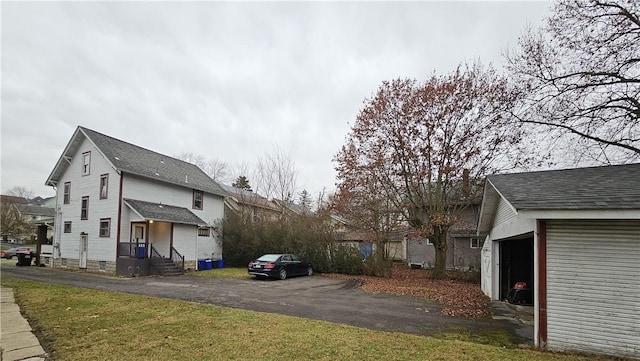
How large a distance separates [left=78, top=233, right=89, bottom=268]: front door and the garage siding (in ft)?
79.8

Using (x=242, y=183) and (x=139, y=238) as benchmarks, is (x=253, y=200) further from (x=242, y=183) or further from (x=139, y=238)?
(x=242, y=183)

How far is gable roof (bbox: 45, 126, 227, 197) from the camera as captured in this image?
2094 cm

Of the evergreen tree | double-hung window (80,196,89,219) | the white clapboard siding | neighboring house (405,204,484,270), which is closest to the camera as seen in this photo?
the white clapboard siding

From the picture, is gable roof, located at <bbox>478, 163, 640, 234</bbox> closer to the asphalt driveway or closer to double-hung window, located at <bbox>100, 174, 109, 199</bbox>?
the asphalt driveway

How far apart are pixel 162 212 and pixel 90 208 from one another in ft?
15.6

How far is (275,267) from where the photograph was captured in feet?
60.4

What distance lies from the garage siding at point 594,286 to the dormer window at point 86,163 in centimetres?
2518

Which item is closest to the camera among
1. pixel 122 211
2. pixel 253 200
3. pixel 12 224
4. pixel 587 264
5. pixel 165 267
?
pixel 587 264

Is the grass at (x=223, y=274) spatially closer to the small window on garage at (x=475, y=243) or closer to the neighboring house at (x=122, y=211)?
the neighboring house at (x=122, y=211)

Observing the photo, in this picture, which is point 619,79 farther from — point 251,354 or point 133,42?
point 133,42

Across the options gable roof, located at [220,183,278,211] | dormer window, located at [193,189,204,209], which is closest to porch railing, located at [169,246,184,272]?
dormer window, located at [193,189,204,209]

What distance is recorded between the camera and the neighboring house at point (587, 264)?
6.13 metres

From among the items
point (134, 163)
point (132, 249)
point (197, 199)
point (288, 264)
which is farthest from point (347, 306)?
point (197, 199)

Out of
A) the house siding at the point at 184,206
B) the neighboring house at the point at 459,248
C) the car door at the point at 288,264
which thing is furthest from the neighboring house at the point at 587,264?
the house siding at the point at 184,206
